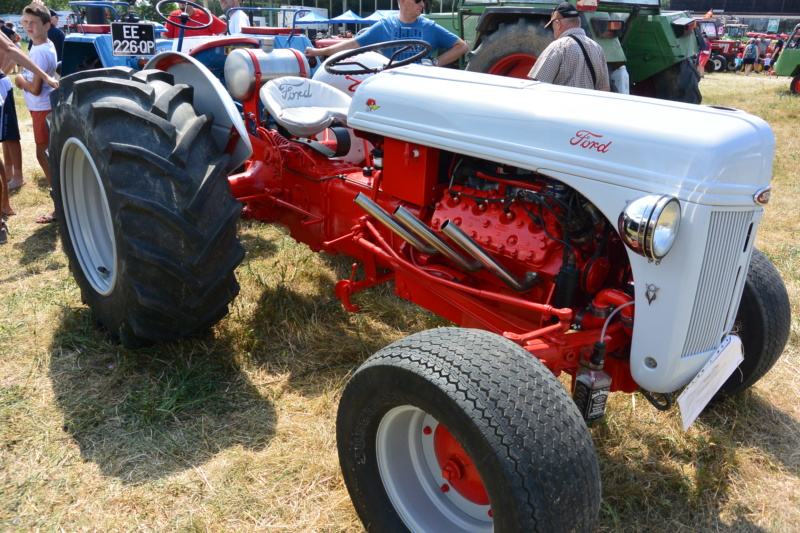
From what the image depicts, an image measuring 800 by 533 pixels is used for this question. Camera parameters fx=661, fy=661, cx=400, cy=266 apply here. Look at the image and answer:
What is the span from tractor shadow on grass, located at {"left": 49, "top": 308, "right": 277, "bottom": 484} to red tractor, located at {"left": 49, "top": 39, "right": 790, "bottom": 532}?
0.21m

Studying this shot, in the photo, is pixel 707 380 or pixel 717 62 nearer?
pixel 707 380

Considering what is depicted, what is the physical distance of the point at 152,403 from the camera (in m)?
2.88

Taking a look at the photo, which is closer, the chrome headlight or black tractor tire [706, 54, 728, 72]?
the chrome headlight

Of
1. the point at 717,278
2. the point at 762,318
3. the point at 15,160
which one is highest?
the point at 717,278

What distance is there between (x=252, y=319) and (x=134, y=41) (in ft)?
9.88

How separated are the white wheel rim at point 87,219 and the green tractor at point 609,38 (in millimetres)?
3665

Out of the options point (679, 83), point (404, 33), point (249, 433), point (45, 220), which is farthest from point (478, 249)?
point (679, 83)

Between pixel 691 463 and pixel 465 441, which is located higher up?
pixel 465 441

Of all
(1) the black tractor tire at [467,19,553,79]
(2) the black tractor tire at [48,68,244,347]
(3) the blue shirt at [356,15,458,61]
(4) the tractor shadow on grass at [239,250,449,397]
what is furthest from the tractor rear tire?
(2) the black tractor tire at [48,68,244,347]

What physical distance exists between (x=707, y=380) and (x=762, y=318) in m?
0.81

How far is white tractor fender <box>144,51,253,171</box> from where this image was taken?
9.99 feet

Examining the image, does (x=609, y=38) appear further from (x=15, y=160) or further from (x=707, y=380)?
(x=15, y=160)

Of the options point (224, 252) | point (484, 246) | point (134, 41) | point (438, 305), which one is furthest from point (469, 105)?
point (134, 41)

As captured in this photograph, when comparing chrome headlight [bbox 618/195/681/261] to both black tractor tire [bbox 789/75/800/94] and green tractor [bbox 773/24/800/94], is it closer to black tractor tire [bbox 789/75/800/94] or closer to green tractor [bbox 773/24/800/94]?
green tractor [bbox 773/24/800/94]
